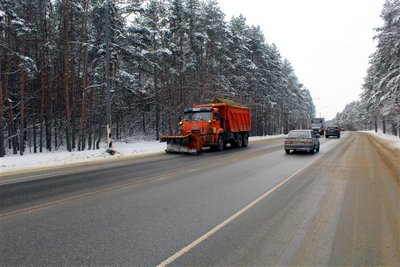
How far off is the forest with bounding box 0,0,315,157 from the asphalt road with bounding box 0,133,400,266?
1361 centimetres

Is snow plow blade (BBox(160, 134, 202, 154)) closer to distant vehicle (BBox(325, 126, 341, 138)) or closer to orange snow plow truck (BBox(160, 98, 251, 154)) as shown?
orange snow plow truck (BBox(160, 98, 251, 154))

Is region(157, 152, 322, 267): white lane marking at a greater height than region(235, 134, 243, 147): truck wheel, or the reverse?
region(235, 134, 243, 147): truck wheel

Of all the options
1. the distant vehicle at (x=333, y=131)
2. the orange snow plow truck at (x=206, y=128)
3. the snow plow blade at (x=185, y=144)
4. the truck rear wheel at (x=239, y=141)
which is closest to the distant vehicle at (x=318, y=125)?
the distant vehicle at (x=333, y=131)

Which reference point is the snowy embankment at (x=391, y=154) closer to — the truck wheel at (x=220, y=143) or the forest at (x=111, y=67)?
the truck wheel at (x=220, y=143)

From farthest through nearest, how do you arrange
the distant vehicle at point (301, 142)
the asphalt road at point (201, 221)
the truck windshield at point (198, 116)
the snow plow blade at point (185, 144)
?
the truck windshield at point (198, 116)
the snow plow blade at point (185, 144)
the distant vehicle at point (301, 142)
the asphalt road at point (201, 221)

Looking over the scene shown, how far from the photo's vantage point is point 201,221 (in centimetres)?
630

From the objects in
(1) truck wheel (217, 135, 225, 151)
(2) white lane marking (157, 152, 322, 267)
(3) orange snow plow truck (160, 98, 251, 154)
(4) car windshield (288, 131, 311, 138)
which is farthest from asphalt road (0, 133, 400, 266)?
(1) truck wheel (217, 135, 225, 151)

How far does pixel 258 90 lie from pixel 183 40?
24812mm

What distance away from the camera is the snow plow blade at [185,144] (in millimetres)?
22641

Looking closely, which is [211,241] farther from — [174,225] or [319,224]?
[319,224]

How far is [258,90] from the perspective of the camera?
63.5m

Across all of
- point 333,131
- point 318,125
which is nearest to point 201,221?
point 333,131

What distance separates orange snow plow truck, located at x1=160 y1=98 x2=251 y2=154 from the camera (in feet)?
75.0

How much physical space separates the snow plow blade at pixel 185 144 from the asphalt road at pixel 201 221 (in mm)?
11200
